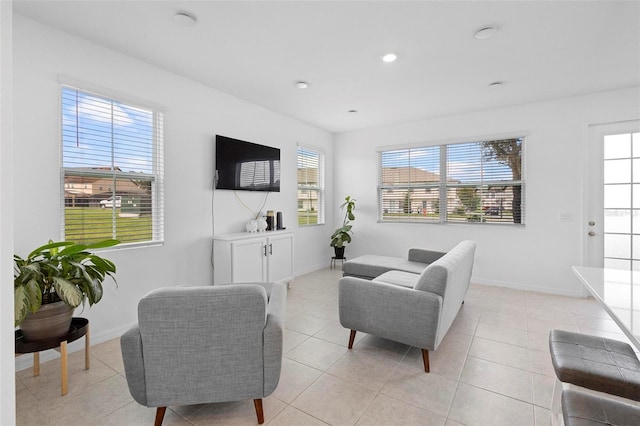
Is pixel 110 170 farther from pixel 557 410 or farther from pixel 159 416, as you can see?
pixel 557 410

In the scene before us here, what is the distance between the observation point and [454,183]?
15.5 feet

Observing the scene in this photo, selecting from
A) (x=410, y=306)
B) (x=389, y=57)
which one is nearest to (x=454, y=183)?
(x=389, y=57)

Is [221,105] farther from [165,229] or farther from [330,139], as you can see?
[330,139]

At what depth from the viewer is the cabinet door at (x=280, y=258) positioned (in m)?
3.92

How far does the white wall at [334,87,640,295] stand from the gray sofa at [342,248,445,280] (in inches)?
41.6

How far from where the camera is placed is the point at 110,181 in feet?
9.00


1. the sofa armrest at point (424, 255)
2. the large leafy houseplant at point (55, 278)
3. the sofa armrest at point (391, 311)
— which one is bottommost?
the sofa armrest at point (391, 311)

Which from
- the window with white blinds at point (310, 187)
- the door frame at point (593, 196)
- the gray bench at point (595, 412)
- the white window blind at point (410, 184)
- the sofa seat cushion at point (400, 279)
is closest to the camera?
the gray bench at point (595, 412)

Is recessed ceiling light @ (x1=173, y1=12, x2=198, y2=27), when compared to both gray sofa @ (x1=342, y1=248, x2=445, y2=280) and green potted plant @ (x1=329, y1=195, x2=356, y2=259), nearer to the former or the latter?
gray sofa @ (x1=342, y1=248, x2=445, y2=280)

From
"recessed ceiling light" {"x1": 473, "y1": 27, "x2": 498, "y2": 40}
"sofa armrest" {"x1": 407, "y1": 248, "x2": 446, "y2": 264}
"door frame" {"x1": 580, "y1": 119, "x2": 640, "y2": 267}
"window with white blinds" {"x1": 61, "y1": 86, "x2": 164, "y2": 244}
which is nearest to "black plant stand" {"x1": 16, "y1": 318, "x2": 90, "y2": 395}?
"window with white blinds" {"x1": 61, "y1": 86, "x2": 164, "y2": 244}

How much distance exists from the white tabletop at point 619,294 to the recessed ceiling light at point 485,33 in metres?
1.90

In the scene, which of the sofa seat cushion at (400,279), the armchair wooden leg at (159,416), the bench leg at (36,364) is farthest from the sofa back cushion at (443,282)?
→ the bench leg at (36,364)

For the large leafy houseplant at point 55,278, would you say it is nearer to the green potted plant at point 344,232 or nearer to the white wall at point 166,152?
the white wall at point 166,152

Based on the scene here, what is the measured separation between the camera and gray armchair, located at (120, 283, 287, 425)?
4.71 ft
